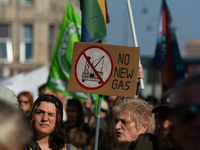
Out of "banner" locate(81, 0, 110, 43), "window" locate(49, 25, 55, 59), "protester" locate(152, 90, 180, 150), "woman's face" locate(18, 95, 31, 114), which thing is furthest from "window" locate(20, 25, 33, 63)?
"protester" locate(152, 90, 180, 150)

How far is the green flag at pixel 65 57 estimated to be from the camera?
639cm

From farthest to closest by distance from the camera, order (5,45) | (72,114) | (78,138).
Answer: (5,45) → (72,114) → (78,138)

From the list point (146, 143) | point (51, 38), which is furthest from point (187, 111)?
point (51, 38)

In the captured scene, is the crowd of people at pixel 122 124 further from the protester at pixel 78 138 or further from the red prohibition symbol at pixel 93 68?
the red prohibition symbol at pixel 93 68

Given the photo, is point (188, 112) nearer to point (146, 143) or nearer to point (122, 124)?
point (146, 143)

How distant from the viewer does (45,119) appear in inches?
133

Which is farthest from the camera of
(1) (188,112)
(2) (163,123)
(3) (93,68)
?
(3) (93,68)

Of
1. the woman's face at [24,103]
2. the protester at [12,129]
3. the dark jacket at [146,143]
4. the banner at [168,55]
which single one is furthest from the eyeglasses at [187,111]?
the banner at [168,55]

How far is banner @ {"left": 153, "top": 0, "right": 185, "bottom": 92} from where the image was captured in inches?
275

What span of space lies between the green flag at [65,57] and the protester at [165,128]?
343 centimetres

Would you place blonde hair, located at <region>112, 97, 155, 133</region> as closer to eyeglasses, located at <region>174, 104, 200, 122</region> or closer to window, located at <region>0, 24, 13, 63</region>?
eyeglasses, located at <region>174, 104, 200, 122</region>

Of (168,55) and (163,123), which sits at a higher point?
(168,55)

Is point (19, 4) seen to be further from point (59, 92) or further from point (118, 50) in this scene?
point (118, 50)

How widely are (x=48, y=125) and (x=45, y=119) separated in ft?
0.23
